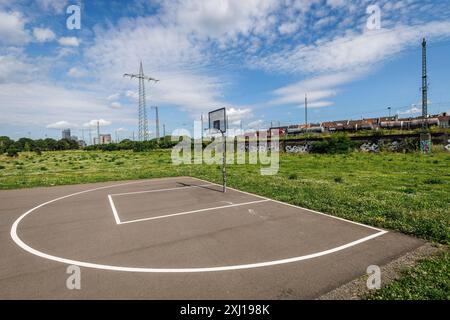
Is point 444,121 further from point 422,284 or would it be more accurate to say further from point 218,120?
point 422,284

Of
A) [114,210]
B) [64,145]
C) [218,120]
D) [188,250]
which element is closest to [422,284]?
[188,250]

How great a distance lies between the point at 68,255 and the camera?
5555mm

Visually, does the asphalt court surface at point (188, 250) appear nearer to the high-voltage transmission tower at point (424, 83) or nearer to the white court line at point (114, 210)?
the white court line at point (114, 210)

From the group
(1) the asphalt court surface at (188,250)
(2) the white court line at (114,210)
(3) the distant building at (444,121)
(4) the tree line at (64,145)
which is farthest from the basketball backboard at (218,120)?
(3) the distant building at (444,121)

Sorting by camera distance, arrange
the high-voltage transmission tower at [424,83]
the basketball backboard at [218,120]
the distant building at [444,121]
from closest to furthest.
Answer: the basketball backboard at [218,120] < the high-voltage transmission tower at [424,83] < the distant building at [444,121]

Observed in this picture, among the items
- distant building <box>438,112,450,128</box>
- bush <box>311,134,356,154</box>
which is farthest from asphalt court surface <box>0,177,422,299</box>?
distant building <box>438,112,450,128</box>

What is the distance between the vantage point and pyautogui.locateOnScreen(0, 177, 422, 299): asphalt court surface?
4219mm

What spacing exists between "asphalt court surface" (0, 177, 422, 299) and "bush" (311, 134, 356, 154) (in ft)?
80.6

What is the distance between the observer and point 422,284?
3998 millimetres

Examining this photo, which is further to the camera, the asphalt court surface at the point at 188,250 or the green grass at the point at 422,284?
the asphalt court surface at the point at 188,250

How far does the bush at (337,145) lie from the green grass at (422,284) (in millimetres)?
28271

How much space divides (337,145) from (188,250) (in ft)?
96.8

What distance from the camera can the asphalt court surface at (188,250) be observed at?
166 inches
